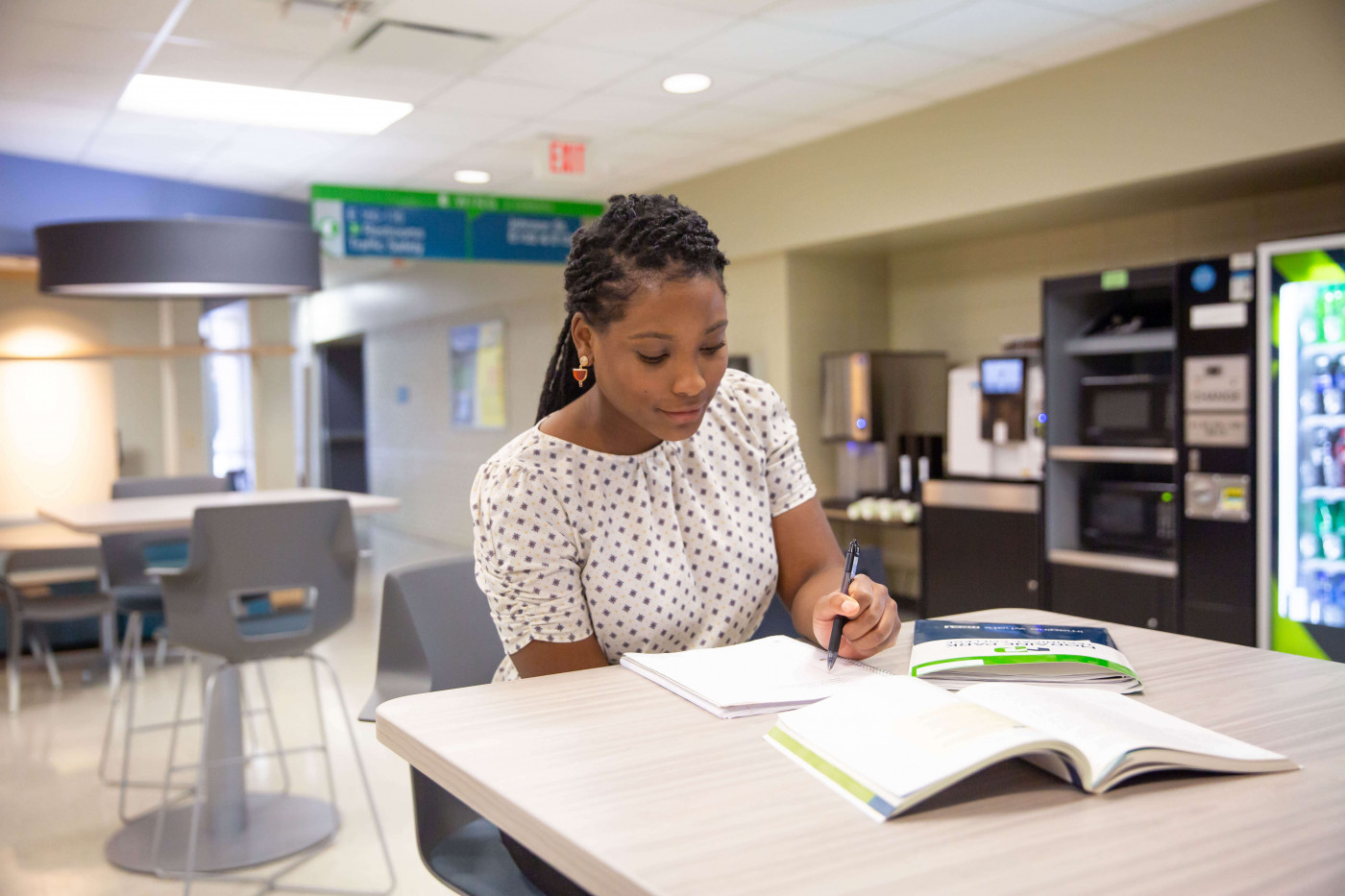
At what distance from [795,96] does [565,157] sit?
148cm

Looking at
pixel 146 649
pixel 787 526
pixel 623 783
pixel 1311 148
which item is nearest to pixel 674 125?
pixel 1311 148

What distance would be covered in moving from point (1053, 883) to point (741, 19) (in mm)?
3923

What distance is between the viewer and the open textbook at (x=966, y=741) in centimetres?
86

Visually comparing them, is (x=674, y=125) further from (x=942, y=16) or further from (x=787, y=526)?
(x=787, y=526)

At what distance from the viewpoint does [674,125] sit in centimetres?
567

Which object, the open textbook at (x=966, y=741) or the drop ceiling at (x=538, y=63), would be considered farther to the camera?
the drop ceiling at (x=538, y=63)

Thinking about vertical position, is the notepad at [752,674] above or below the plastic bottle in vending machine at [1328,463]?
below

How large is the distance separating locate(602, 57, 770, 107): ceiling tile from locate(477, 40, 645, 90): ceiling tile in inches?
3.1

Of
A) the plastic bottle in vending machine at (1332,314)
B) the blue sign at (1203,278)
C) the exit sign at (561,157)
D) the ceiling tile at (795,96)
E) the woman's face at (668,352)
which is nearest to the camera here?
the woman's face at (668,352)

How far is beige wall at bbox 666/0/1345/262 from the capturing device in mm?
3838

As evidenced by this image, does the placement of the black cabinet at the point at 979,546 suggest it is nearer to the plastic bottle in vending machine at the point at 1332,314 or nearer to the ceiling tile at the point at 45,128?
the plastic bottle in vending machine at the point at 1332,314

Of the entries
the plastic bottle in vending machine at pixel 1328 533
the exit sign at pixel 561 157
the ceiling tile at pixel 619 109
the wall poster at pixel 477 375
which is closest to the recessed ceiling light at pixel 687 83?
the ceiling tile at pixel 619 109

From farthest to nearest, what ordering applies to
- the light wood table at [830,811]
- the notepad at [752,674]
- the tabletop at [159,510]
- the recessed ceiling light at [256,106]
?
the recessed ceiling light at [256,106] → the tabletop at [159,510] → the notepad at [752,674] → the light wood table at [830,811]

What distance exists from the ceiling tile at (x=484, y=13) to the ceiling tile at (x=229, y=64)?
0.77 meters
